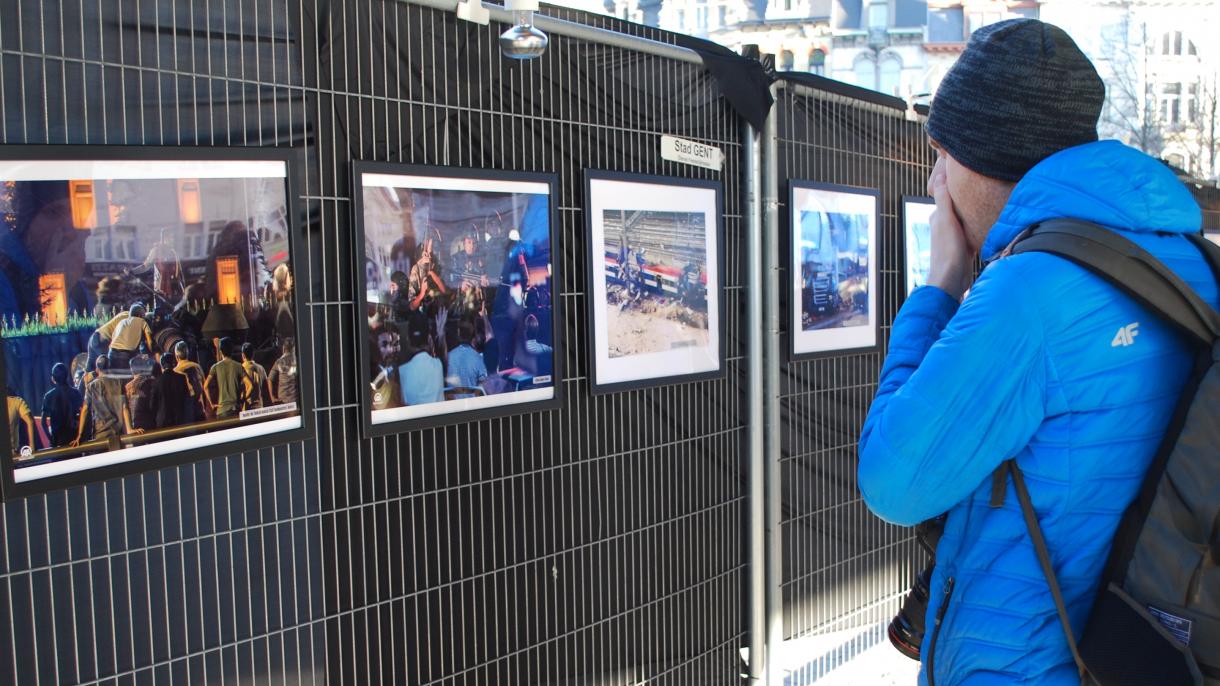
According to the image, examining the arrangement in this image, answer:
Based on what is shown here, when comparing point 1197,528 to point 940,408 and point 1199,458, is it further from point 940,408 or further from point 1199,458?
point 940,408

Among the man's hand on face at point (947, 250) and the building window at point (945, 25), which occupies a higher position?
the building window at point (945, 25)

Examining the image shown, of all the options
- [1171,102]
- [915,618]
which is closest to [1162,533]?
[915,618]

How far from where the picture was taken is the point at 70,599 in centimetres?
263

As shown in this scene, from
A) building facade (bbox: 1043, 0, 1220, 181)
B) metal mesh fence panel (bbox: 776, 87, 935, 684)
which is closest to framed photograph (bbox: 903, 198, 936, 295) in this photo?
metal mesh fence panel (bbox: 776, 87, 935, 684)

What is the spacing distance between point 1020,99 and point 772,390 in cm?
306

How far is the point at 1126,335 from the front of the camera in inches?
72.6

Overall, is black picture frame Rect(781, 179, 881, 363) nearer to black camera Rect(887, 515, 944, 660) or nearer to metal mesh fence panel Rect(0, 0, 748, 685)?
metal mesh fence panel Rect(0, 0, 748, 685)

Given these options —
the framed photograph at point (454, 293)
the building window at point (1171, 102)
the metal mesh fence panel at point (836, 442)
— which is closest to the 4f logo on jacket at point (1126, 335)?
the framed photograph at point (454, 293)

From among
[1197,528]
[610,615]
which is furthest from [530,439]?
[1197,528]

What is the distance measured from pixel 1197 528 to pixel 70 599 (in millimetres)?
2518

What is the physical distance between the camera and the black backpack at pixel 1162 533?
174 centimetres

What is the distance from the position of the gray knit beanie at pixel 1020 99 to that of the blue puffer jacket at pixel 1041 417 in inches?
3.7

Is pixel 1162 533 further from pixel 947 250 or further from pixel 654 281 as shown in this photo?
pixel 654 281

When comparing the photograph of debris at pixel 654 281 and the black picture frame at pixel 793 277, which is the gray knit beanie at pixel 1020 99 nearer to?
the photograph of debris at pixel 654 281
